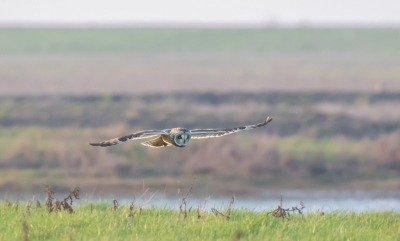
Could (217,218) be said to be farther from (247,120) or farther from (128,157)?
(247,120)

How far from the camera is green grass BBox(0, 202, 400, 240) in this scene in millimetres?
7812

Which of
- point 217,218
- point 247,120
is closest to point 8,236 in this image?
point 217,218

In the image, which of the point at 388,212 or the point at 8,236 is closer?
the point at 8,236

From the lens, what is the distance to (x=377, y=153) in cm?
2158

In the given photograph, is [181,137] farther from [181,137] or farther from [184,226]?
[184,226]

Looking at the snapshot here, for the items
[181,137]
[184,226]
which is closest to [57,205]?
[184,226]

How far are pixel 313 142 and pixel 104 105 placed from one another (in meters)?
12.4

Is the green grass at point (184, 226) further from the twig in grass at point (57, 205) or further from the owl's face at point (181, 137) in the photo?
the owl's face at point (181, 137)

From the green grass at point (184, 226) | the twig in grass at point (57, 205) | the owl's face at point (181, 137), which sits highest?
the owl's face at point (181, 137)

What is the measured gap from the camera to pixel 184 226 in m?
8.24

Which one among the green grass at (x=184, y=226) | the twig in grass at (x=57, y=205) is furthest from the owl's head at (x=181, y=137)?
the twig in grass at (x=57, y=205)

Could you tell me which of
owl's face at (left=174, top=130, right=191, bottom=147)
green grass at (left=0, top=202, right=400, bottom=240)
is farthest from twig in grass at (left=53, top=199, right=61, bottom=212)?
owl's face at (left=174, top=130, right=191, bottom=147)

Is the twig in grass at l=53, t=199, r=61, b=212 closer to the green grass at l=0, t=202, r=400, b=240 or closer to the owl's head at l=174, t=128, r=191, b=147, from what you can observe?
the green grass at l=0, t=202, r=400, b=240

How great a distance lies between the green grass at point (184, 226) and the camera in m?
7.81
